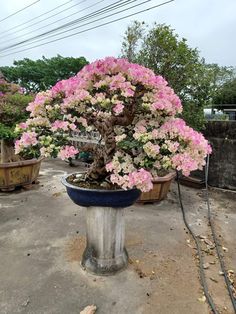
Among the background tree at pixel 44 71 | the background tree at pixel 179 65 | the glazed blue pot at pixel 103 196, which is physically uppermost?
the background tree at pixel 44 71

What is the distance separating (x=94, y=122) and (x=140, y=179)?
Result: 2.16ft

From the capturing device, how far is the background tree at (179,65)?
153 inches

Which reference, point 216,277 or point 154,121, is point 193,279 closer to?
point 216,277

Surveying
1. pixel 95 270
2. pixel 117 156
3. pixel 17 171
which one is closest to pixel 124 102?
pixel 117 156

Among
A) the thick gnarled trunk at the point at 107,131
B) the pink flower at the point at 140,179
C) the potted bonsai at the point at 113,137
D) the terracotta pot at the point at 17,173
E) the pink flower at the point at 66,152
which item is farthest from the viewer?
the terracotta pot at the point at 17,173

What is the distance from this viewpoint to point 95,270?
218cm

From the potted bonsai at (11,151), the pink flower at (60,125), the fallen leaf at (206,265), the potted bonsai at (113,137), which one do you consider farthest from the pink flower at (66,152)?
the potted bonsai at (11,151)

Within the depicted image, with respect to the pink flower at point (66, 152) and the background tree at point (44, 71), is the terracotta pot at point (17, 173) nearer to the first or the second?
the pink flower at point (66, 152)

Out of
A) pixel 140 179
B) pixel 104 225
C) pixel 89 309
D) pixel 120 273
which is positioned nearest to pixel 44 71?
pixel 104 225

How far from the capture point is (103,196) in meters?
1.99

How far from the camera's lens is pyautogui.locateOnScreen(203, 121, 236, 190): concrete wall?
4.51 metres

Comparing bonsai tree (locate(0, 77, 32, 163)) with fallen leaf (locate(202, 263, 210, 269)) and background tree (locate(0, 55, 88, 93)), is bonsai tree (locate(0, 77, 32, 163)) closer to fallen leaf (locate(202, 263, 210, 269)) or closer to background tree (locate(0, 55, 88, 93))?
fallen leaf (locate(202, 263, 210, 269))

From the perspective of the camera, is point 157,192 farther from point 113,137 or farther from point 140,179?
point 140,179

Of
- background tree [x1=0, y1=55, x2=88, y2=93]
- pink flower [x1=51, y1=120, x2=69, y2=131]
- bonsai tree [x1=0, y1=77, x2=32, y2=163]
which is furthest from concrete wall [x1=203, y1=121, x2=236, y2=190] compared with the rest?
background tree [x1=0, y1=55, x2=88, y2=93]
